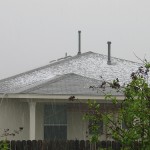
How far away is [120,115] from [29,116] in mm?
12370

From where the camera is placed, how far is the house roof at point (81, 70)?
20656 mm

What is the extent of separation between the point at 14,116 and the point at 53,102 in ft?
5.56

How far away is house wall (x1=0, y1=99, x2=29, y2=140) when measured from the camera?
18.5 metres

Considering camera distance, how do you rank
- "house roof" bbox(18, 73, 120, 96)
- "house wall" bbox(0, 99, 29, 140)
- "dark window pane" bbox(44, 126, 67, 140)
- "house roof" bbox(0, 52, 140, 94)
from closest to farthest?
"house roof" bbox(18, 73, 120, 96)
"house wall" bbox(0, 99, 29, 140)
"dark window pane" bbox(44, 126, 67, 140)
"house roof" bbox(0, 52, 140, 94)

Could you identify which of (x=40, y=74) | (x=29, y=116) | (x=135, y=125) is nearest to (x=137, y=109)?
(x=135, y=125)

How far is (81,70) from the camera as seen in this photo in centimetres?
2139

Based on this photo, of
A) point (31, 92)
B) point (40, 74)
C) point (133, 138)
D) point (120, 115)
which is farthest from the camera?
point (40, 74)

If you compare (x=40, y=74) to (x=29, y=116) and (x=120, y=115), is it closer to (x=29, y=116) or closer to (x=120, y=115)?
(x=29, y=116)

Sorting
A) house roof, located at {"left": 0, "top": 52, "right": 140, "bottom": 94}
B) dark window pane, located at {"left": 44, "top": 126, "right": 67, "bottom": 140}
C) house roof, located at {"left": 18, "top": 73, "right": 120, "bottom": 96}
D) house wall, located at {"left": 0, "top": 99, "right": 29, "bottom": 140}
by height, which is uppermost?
house roof, located at {"left": 0, "top": 52, "right": 140, "bottom": 94}

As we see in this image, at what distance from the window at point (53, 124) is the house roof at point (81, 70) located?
1.72 m

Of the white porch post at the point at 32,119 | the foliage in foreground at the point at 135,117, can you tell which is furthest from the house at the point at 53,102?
the foliage in foreground at the point at 135,117

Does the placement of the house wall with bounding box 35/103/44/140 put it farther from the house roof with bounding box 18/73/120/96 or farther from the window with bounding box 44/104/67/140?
the house roof with bounding box 18/73/120/96

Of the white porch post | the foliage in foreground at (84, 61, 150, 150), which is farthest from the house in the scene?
the foliage in foreground at (84, 61, 150, 150)

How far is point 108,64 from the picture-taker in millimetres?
22422
